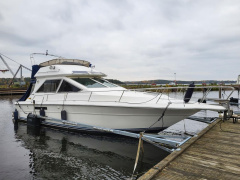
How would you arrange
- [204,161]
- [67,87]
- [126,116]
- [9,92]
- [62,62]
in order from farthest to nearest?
[9,92] < [62,62] < [67,87] < [126,116] < [204,161]

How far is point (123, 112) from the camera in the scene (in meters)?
6.45

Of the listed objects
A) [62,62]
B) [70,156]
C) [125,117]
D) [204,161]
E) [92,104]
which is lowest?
[70,156]

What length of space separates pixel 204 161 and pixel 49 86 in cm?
715

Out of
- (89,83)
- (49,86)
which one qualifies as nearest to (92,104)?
(89,83)

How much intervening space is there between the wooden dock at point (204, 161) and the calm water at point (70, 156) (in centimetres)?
123

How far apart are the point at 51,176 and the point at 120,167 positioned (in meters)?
1.76

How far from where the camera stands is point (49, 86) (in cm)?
870

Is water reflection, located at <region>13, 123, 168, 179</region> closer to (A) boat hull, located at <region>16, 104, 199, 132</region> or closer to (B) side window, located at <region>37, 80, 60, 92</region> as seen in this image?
(A) boat hull, located at <region>16, 104, 199, 132</region>

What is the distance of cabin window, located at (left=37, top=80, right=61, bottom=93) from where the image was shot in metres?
8.44

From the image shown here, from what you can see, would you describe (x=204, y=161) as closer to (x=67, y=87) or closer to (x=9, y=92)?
(x=67, y=87)

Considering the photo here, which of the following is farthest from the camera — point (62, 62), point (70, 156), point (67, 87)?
point (62, 62)

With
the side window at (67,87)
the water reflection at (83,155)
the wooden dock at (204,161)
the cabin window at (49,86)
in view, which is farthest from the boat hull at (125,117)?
the cabin window at (49,86)

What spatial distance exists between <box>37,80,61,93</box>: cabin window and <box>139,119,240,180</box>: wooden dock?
6.06 metres

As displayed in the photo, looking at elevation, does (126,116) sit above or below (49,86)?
below
